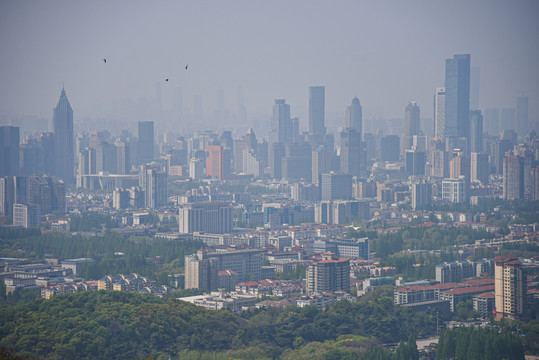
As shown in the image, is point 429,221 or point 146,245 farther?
point 429,221

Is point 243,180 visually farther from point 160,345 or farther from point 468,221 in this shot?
point 160,345

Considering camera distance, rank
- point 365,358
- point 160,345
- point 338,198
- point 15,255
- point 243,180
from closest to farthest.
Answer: point 365,358, point 160,345, point 15,255, point 338,198, point 243,180

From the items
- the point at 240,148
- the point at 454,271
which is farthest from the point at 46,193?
the point at 240,148

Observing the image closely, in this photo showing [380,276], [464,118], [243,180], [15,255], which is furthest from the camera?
[464,118]

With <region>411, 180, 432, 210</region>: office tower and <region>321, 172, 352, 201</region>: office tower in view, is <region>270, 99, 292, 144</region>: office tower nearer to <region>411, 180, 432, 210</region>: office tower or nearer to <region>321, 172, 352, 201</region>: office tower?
<region>321, 172, 352, 201</region>: office tower

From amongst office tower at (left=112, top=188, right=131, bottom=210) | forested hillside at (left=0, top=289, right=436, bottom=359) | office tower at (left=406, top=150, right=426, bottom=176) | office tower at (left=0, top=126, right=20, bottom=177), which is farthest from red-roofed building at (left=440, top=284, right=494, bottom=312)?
office tower at (left=406, top=150, right=426, bottom=176)

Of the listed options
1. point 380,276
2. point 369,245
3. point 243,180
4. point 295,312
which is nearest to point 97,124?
point 243,180
